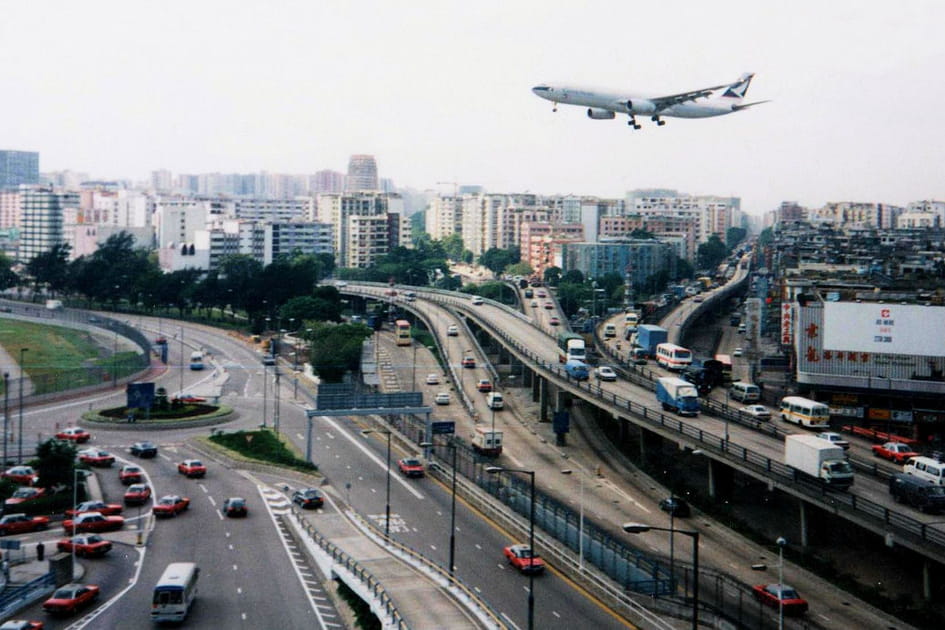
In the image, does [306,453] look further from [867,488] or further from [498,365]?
[498,365]

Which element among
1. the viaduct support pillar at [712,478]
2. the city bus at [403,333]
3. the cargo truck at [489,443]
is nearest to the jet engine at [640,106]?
the viaduct support pillar at [712,478]

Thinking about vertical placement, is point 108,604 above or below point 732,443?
below

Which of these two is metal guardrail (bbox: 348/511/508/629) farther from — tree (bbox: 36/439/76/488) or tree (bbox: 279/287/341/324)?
tree (bbox: 279/287/341/324)

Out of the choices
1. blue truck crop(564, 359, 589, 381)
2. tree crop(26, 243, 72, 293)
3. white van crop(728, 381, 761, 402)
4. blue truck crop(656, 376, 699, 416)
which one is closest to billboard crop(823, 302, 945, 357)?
white van crop(728, 381, 761, 402)

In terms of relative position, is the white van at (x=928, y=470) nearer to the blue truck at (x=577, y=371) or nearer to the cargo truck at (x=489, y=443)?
the cargo truck at (x=489, y=443)

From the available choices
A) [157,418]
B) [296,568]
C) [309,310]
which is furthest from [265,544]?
[309,310]

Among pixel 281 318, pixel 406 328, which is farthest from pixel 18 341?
pixel 406 328

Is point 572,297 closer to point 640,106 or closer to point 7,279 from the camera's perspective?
point 7,279
